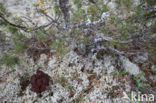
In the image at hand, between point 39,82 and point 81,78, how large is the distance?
0.79 metres

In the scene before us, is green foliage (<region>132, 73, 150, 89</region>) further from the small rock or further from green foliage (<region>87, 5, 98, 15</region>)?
green foliage (<region>87, 5, 98, 15</region>)

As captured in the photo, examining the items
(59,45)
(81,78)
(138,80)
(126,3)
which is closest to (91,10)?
(126,3)

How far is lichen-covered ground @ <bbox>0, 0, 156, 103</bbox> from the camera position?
2146 millimetres

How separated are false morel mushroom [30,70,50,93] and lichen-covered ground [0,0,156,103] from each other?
0.28 ft

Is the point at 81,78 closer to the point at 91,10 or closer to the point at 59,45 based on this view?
the point at 59,45

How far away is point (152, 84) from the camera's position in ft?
7.53

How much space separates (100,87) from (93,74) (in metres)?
0.29

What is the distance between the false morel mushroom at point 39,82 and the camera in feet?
7.02

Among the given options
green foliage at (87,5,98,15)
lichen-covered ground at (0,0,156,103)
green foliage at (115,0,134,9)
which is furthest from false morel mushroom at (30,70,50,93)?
green foliage at (115,0,134,9)

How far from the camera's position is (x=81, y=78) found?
2354mm

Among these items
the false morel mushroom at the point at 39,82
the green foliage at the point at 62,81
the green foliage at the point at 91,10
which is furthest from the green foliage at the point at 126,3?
the false morel mushroom at the point at 39,82

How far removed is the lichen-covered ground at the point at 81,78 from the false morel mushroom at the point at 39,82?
9cm

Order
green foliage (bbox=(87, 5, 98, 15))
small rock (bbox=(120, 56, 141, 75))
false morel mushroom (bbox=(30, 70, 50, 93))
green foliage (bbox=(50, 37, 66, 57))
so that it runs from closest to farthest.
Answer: green foliage (bbox=(50, 37, 66, 57)) < false morel mushroom (bbox=(30, 70, 50, 93)) < green foliage (bbox=(87, 5, 98, 15)) < small rock (bbox=(120, 56, 141, 75))

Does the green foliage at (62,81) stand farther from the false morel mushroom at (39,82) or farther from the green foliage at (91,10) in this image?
the green foliage at (91,10)
